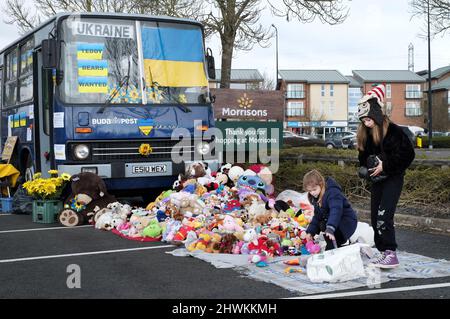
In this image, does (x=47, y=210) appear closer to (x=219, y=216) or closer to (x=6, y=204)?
(x=6, y=204)

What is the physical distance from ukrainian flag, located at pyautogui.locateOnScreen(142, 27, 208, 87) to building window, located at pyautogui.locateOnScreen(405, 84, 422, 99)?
9023 centimetres

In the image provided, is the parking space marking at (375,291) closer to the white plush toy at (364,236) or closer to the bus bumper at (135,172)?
the white plush toy at (364,236)

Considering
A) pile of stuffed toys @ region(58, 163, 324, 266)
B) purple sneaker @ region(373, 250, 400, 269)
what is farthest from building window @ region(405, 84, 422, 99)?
purple sneaker @ region(373, 250, 400, 269)

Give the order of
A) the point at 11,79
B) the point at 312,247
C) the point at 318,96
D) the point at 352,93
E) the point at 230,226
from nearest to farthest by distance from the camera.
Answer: the point at 312,247 → the point at 230,226 → the point at 11,79 → the point at 318,96 → the point at 352,93

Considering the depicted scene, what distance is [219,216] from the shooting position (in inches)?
326

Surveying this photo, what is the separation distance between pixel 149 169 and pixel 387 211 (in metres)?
5.35

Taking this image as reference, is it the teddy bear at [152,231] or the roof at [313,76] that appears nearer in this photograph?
the teddy bear at [152,231]

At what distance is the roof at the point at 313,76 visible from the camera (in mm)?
93500

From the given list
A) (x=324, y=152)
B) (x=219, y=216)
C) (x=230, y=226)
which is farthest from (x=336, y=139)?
(x=230, y=226)

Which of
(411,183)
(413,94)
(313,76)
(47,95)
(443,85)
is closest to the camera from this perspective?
(47,95)

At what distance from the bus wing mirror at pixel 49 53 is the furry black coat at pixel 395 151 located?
585 centimetres

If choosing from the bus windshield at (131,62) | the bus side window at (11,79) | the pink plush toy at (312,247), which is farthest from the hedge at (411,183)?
the bus side window at (11,79)

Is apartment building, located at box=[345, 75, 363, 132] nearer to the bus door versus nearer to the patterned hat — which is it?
the bus door
